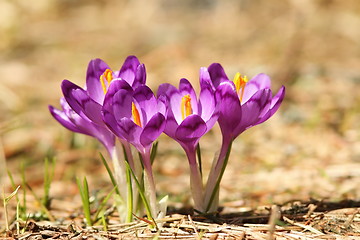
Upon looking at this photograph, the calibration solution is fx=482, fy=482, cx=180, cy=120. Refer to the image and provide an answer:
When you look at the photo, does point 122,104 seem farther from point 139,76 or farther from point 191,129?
point 191,129

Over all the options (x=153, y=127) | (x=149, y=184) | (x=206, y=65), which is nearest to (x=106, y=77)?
(x=153, y=127)

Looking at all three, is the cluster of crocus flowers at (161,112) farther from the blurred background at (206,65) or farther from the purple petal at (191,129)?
the blurred background at (206,65)

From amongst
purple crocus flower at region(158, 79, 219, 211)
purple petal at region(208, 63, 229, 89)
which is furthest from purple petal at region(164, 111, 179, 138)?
purple petal at region(208, 63, 229, 89)

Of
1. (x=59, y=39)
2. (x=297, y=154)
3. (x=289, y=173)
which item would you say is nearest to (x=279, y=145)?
(x=297, y=154)

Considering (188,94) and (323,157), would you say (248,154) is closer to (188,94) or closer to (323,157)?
(323,157)

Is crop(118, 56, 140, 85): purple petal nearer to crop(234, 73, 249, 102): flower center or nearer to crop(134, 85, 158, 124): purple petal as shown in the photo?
crop(134, 85, 158, 124): purple petal

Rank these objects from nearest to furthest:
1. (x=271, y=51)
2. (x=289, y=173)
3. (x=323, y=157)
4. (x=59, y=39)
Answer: (x=289, y=173), (x=323, y=157), (x=271, y=51), (x=59, y=39)

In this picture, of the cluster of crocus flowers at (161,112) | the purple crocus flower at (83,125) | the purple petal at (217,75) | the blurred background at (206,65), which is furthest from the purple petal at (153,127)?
the blurred background at (206,65)
